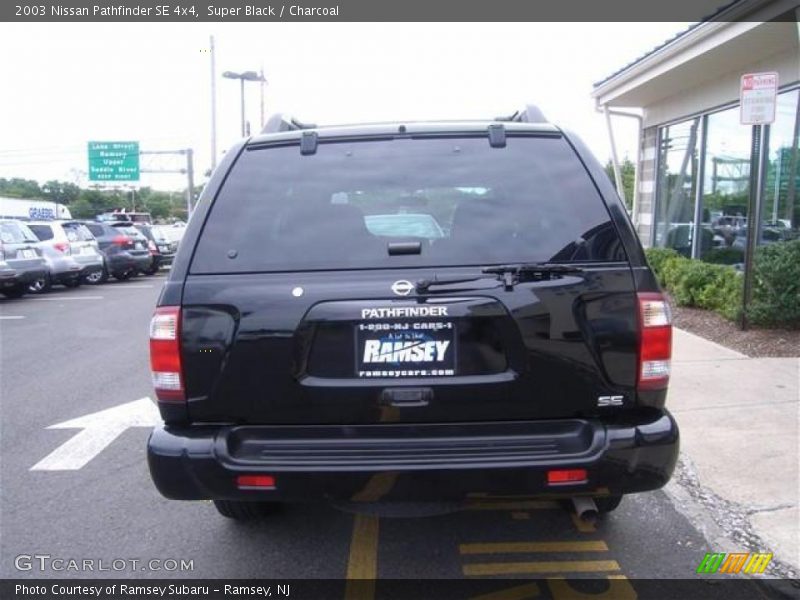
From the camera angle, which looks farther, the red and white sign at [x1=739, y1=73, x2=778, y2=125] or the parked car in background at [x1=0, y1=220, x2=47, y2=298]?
the parked car in background at [x1=0, y1=220, x2=47, y2=298]

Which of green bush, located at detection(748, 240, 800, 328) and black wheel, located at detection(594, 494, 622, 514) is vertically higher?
green bush, located at detection(748, 240, 800, 328)

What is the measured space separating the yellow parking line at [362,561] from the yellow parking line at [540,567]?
0.45 m

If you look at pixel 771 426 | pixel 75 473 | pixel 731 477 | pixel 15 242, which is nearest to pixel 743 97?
pixel 771 426

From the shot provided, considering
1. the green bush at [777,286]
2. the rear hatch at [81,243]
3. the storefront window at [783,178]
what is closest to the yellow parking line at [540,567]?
the green bush at [777,286]

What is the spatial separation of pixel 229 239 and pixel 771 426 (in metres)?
4.19

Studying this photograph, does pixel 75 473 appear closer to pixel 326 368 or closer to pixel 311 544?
pixel 311 544

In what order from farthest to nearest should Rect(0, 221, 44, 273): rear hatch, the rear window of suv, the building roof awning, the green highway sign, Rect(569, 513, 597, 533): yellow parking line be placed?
1. the green highway sign
2. Rect(0, 221, 44, 273): rear hatch
3. the building roof awning
4. Rect(569, 513, 597, 533): yellow parking line
5. the rear window of suv

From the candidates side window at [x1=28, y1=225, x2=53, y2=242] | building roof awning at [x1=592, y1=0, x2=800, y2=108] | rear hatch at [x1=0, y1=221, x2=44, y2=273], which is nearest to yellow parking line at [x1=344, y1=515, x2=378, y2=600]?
building roof awning at [x1=592, y1=0, x2=800, y2=108]

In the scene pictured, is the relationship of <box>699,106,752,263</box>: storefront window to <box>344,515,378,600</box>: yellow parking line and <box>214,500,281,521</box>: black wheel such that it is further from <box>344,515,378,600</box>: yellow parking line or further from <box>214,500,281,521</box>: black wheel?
<box>214,500,281,521</box>: black wheel

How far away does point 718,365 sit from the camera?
6902 millimetres

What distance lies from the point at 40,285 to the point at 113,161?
26.9m

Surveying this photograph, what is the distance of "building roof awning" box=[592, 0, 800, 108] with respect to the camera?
822 centimetres

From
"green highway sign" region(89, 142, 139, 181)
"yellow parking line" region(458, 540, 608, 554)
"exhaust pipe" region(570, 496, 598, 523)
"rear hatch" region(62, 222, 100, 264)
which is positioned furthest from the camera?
"green highway sign" region(89, 142, 139, 181)

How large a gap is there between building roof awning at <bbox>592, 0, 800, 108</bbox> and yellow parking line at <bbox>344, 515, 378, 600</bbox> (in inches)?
286
